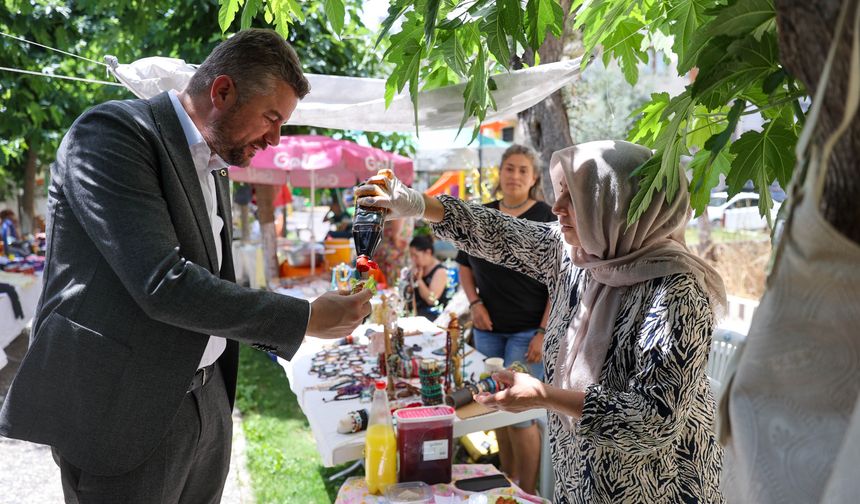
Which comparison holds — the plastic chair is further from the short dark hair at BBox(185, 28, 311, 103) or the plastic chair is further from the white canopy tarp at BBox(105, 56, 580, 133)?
the short dark hair at BBox(185, 28, 311, 103)

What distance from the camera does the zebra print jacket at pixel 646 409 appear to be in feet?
4.97

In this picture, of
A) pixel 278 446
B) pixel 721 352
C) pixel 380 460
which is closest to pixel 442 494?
pixel 380 460

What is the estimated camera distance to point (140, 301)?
140 centimetres

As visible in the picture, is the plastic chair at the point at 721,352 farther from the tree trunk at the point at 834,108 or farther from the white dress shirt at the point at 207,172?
the tree trunk at the point at 834,108

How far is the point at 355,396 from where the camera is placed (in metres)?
3.06

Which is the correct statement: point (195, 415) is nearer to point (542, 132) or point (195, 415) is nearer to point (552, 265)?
point (552, 265)

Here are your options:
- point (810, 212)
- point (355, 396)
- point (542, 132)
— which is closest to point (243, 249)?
point (542, 132)

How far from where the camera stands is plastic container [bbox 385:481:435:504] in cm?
207

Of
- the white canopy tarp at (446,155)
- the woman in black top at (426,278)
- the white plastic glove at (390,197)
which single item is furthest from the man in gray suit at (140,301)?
the white canopy tarp at (446,155)

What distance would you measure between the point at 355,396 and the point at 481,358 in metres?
0.99

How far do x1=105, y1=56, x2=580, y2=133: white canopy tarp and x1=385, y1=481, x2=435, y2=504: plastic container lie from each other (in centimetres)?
163

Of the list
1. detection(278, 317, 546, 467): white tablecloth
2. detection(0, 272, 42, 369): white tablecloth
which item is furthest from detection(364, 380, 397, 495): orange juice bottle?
detection(0, 272, 42, 369): white tablecloth

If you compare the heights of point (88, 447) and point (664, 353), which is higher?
point (664, 353)

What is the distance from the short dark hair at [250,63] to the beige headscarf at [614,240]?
917 millimetres
